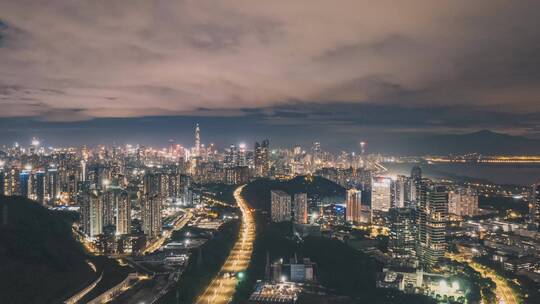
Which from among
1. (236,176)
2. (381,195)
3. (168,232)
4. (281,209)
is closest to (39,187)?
(168,232)

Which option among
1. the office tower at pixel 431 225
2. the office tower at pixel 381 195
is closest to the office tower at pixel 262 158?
the office tower at pixel 381 195

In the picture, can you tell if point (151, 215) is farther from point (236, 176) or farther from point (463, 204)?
point (236, 176)

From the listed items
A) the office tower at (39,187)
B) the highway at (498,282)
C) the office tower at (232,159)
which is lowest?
the highway at (498,282)

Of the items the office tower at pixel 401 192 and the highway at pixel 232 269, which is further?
the office tower at pixel 401 192

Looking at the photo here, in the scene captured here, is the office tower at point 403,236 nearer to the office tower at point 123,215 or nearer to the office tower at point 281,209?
the office tower at point 281,209

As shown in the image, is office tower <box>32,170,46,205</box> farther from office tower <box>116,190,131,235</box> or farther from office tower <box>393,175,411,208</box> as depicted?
office tower <box>393,175,411,208</box>

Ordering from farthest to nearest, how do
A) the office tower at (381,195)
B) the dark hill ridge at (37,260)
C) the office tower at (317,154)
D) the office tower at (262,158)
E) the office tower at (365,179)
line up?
1. the office tower at (317,154)
2. the office tower at (262,158)
3. the office tower at (365,179)
4. the office tower at (381,195)
5. the dark hill ridge at (37,260)

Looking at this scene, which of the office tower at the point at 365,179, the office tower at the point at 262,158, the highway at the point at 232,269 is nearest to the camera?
the highway at the point at 232,269

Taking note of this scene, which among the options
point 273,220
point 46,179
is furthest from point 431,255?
point 46,179

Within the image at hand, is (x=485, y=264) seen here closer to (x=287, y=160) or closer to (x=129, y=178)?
(x=129, y=178)
